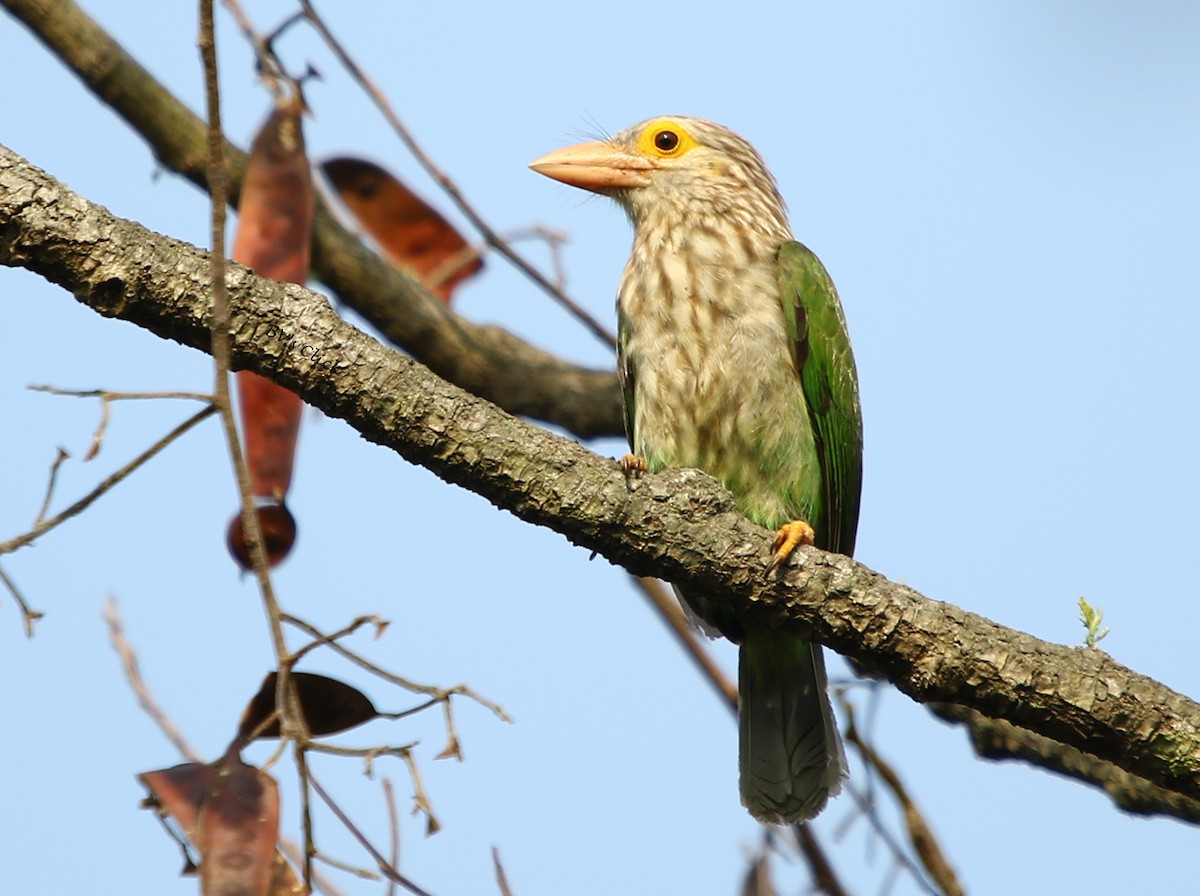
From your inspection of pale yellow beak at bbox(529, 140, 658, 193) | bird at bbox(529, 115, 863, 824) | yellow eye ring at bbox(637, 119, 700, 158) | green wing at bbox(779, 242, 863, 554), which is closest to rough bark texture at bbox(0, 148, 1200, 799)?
bird at bbox(529, 115, 863, 824)

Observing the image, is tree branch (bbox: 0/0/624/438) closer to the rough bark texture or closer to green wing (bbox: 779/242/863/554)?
green wing (bbox: 779/242/863/554)

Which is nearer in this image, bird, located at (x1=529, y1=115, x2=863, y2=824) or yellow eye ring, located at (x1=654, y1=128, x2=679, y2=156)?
bird, located at (x1=529, y1=115, x2=863, y2=824)

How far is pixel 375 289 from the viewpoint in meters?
4.55

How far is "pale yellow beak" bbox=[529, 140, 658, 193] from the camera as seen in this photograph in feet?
15.0

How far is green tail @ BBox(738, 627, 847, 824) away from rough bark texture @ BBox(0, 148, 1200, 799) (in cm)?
120

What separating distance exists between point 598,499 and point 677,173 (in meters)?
2.23

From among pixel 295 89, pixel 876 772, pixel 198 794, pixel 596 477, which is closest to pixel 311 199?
pixel 295 89

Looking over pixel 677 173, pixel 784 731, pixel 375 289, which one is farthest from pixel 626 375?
pixel 784 731

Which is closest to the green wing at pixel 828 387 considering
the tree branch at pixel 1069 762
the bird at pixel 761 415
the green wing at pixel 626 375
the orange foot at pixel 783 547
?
the bird at pixel 761 415

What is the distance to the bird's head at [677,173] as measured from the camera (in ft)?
14.6

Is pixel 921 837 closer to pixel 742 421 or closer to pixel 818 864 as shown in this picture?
pixel 818 864

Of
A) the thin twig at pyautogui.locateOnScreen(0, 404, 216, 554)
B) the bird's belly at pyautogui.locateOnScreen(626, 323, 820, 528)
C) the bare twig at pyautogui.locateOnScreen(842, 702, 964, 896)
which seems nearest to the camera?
the thin twig at pyautogui.locateOnScreen(0, 404, 216, 554)

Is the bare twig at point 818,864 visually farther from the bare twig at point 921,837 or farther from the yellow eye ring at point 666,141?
the yellow eye ring at point 666,141

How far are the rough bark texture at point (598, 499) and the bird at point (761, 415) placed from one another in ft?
3.23
